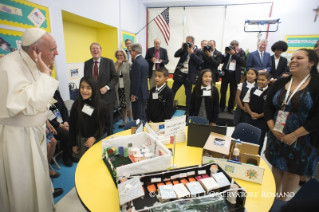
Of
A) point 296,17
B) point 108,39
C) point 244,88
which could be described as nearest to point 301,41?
point 296,17

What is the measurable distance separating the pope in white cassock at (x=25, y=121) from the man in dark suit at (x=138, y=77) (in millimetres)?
2000

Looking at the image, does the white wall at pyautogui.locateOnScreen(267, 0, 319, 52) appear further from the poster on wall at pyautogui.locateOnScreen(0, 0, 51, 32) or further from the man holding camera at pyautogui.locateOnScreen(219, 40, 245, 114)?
the poster on wall at pyautogui.locateOnScreen(0, 0, 51, 32)

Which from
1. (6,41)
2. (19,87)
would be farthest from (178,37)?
(19,87)

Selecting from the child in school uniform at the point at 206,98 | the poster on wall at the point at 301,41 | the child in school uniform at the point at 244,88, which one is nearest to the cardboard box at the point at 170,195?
the child in school uniform at the point at 206,98

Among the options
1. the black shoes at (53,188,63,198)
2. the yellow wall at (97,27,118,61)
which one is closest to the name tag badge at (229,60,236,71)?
the yellow wall at (97,27,118,61)

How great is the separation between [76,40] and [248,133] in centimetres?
413

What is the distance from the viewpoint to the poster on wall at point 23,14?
224 centimetres

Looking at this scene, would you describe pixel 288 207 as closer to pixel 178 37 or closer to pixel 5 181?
pixel 5 181

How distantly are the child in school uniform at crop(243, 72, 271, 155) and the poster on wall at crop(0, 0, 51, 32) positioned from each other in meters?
3.29

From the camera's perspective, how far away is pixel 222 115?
443 centimetres

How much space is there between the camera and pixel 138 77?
11.2 feet

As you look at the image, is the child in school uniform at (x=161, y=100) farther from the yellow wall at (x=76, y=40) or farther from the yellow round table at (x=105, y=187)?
the yellow wall at (x=76, y=40)

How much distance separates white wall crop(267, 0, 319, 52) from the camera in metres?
5.16

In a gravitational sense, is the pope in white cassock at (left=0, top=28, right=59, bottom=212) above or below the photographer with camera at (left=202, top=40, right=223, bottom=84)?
below
